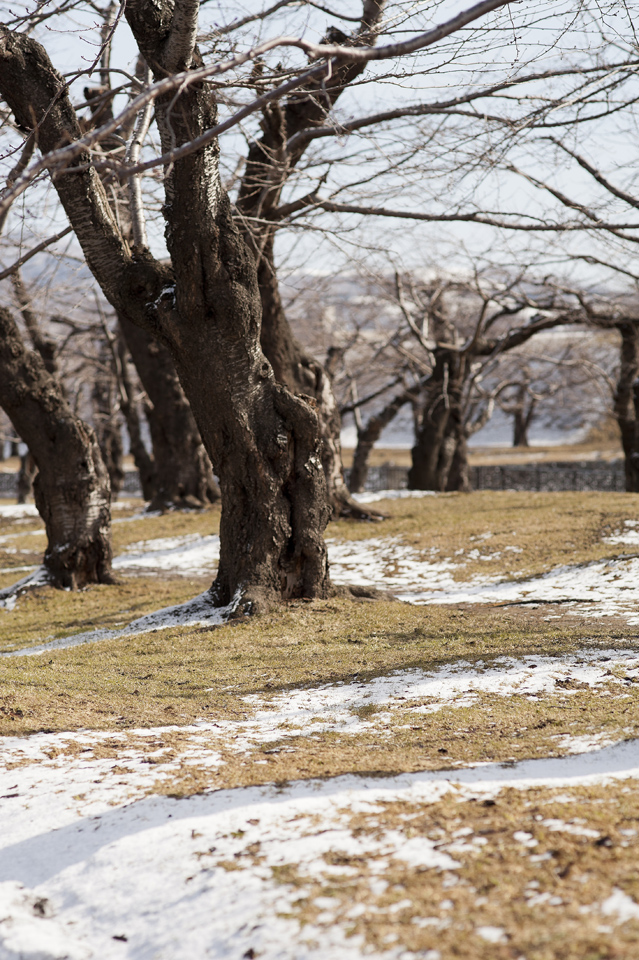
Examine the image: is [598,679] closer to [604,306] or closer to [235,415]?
[235,415]

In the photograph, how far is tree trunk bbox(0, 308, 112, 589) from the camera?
26.8ft

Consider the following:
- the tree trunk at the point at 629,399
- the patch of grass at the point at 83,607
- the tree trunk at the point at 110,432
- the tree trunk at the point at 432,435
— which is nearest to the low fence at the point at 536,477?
the tree trunk at the point at 432,435

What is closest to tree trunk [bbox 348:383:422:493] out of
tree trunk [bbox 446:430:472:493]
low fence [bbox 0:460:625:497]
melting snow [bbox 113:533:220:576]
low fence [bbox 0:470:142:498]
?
low fence [bbox 0:460:625:497]

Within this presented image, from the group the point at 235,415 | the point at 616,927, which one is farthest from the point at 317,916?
the point at 235,415

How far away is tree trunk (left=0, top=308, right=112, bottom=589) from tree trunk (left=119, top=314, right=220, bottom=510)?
5.54m

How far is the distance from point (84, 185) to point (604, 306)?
40.6 ft

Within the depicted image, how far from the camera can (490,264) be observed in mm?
13484

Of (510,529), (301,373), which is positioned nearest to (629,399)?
(510,529)

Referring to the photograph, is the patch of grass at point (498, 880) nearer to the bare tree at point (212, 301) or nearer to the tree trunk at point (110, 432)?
the bare tree at point (212, 301)

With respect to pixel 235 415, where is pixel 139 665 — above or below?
below

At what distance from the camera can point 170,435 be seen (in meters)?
14.3

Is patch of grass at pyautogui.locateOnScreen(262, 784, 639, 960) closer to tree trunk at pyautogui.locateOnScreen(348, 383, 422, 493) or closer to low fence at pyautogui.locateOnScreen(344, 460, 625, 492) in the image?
tree trunk at pyautogui.locateOnScreen(348, 383, 422, 493)

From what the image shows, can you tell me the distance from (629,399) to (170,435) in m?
9.22

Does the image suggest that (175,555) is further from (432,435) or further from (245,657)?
(432,435)
